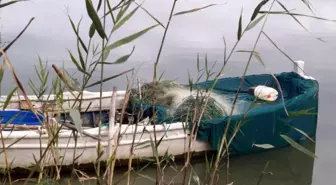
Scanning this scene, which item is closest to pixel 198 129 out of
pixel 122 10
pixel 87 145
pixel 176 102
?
pixel 176 102

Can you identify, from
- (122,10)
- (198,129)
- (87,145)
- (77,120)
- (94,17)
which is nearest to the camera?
(77,120)

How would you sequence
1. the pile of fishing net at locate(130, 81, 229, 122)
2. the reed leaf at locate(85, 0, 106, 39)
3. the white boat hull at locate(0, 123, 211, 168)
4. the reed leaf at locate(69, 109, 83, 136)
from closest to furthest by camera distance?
the reed leaf at locate(69, 109, 83, 136)
the reed leaf at locate(85, 0, 106, 39)
the white boat hull at locate(0, 123, 211, 168)
the pile of fishing net at locate(130, 81, 229, 122)

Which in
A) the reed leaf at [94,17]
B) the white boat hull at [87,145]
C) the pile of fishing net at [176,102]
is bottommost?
the white boat hull at [87,145]

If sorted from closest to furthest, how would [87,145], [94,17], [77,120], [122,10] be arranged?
[77,120]
[94,17]
[122,10]
[87,145]

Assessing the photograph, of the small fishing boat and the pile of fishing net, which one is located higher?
the pile of fishing net

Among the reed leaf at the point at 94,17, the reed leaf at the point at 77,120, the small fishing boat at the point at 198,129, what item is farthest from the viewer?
the small fishing boat at the point at 198,129

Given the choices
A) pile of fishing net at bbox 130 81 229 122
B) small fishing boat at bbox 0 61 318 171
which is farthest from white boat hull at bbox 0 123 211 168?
pile of fishing net at bbox 130 81 229 122

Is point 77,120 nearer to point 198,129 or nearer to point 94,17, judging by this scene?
point 94,17

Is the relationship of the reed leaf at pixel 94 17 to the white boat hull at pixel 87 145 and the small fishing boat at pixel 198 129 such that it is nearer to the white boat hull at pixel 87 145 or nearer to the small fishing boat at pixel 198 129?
the white boat hull at pixel 87 145

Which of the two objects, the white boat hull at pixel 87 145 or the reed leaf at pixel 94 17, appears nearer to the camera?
the reed leaf at pixel 94 17

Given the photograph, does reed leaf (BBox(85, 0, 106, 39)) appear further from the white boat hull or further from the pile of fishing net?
the pile of fishing net

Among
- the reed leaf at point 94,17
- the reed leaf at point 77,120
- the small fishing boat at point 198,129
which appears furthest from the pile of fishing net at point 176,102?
the reed leaf at point 77,120

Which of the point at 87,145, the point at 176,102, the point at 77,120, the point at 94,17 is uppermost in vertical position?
the point at 94,17

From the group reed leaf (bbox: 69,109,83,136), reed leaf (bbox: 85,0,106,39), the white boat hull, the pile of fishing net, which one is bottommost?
the white boat hull
